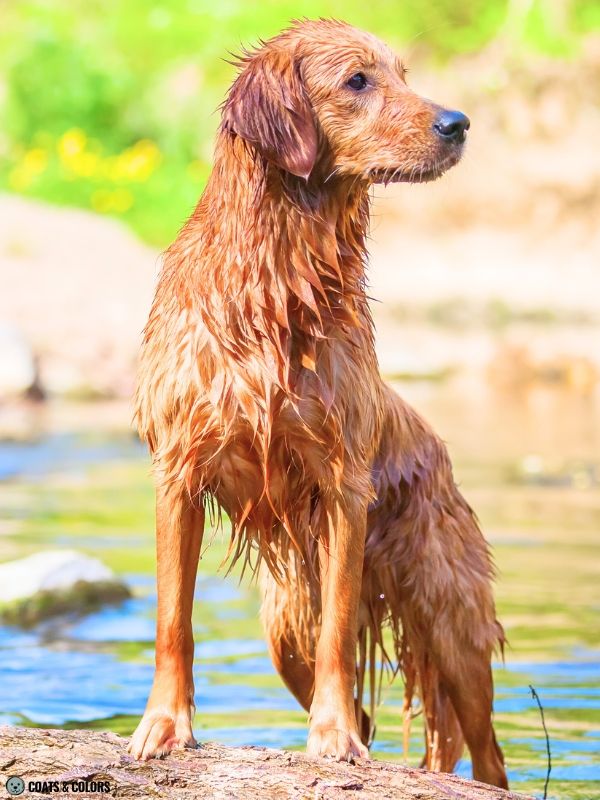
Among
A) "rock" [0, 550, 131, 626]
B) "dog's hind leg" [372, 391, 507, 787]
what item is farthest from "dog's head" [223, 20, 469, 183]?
"rock" [0, 550, 131, 626]

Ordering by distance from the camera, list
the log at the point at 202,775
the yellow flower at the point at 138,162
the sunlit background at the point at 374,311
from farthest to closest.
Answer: the yellow flower at the point at 138,162 < the sunlit background at the point at 374,311 < the log at the point at 202,775

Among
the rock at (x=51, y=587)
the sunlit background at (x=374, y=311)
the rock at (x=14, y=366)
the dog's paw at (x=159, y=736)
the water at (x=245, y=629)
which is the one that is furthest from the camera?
the rock at (x=14, y=366)

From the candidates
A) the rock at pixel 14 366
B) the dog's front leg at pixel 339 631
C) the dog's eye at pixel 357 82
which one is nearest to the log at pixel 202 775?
the dog's front leg at pixel 339 631

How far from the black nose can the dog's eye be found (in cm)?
26

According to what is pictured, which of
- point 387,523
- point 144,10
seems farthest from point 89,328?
point 144,10

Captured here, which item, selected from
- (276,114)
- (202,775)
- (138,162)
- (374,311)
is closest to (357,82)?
(276,114)

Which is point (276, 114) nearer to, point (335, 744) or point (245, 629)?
point (335, 744)

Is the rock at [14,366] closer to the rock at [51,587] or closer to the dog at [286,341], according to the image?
the rock at [51,587]

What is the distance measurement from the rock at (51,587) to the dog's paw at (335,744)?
418 centimetres

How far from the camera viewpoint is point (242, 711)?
22.6 ft

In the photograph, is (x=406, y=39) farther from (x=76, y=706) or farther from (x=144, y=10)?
(x=76, y=706)

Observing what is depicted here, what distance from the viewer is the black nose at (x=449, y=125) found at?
4.68 metres

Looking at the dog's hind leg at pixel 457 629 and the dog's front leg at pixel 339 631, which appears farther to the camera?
the dog's hind leg at pixel 457 629

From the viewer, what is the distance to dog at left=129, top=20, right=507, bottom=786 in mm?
4578
